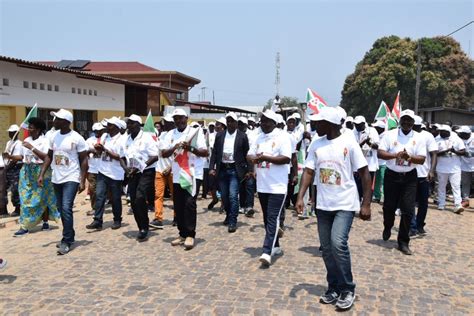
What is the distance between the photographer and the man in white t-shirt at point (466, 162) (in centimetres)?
1062

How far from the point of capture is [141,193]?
22.9ft

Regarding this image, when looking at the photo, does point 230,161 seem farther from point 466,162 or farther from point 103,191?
point 466,162

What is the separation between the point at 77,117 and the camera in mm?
17812

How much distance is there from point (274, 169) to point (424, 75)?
1322 inches

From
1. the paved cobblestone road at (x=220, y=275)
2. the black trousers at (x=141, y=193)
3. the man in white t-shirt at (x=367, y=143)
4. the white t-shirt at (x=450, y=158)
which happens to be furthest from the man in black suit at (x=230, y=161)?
the white t-shirt at (x=450, y=158)

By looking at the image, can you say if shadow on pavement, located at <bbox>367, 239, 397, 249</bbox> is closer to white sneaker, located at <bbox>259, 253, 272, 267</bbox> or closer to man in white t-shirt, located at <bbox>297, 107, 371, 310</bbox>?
white sneaker, located at <bbox>259, 253, 272, 267</bbox>

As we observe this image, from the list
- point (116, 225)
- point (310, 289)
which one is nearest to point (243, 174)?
point (116, 225)

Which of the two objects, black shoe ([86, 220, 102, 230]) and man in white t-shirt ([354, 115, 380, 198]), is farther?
man in white t-shirt ([354, 115, 380, 198])

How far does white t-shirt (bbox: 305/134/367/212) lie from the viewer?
431 centimetres

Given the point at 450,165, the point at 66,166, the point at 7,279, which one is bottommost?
the point at 7,279

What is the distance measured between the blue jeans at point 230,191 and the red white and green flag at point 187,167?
124 cm

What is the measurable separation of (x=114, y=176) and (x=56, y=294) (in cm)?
314

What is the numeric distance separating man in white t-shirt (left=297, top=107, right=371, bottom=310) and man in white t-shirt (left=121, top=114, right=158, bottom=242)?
3.42m

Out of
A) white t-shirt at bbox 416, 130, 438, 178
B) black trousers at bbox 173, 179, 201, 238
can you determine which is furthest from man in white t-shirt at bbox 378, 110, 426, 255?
black trousers at bbox 173, 179, 201, 238
